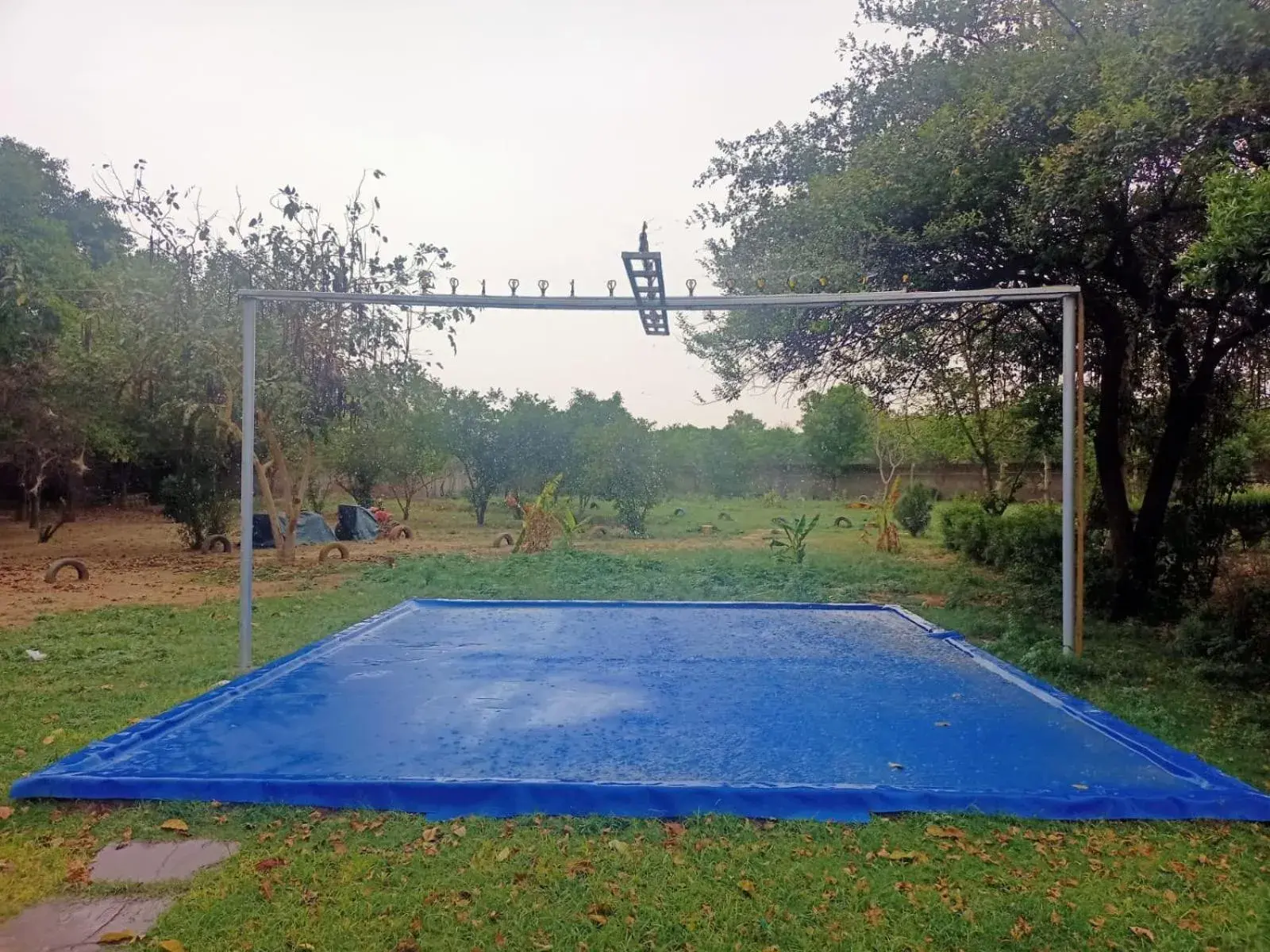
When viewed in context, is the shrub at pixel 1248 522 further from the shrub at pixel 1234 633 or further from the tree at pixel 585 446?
the tree at pixel 585 446

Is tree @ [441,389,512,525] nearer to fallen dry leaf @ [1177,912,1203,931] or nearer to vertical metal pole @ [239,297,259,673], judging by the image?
vertical metal pole @ [239,297,259,673]

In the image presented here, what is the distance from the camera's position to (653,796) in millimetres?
3127

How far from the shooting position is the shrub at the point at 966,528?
37.4ft

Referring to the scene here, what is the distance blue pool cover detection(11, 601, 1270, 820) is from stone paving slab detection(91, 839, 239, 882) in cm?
33

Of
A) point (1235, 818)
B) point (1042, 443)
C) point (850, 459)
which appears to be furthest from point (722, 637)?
A: point (850, 459)

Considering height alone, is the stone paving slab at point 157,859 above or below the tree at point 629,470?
below

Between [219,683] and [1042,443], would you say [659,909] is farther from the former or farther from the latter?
[1042,443]

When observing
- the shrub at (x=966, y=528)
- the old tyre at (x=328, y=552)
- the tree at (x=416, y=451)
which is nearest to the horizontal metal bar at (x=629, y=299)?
the old tyre at (x=328, y=552)

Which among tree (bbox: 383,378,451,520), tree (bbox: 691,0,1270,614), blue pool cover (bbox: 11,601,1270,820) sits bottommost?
blue pool cover (bbox: 11,601,1270,820)

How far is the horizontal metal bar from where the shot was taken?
4.99 m

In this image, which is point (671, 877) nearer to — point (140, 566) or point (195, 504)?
point (140, 566)

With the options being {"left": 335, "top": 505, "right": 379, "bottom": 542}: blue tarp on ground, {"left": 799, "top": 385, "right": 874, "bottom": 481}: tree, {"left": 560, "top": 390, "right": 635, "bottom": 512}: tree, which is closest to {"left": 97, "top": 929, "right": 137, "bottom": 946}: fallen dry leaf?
{"left": 560, "top": 390, "right": 635, "bottom": 512}: tree

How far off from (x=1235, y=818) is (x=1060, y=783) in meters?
0.55

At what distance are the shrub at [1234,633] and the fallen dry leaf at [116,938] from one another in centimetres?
574
